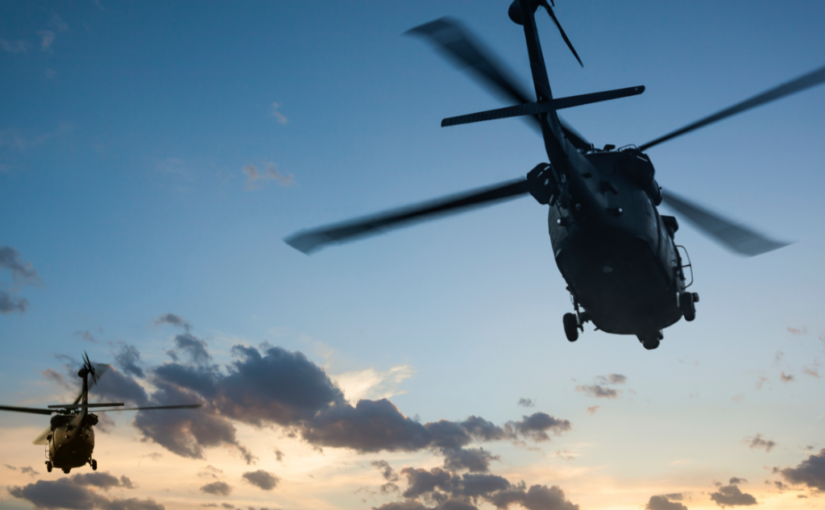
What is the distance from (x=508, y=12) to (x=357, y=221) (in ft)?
19.7

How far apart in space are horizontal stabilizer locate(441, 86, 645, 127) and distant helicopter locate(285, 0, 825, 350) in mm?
20

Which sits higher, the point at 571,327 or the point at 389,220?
the point at 389,220

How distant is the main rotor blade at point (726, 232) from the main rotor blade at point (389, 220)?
5679mm

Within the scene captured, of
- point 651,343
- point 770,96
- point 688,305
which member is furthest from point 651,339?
point 770,96

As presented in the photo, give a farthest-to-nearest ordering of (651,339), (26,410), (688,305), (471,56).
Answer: (26,410)
(651,339)
(688,305)
(471,56)

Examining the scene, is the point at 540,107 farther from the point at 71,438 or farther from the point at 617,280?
the point at 71,438

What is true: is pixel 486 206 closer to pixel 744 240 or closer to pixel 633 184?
pixel 633 184

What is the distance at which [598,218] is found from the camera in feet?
40.9

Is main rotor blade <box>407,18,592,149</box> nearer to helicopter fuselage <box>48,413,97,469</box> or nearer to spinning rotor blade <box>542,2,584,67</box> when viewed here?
spinning rotor blade <box>542,2,584,67</box>

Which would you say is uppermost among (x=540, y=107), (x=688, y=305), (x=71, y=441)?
(x=540, y=107)

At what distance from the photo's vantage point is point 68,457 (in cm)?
3011

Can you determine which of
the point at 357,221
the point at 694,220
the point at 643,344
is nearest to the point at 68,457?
the point at 357,221

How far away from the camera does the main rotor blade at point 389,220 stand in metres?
12.5

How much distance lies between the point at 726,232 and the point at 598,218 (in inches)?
164
